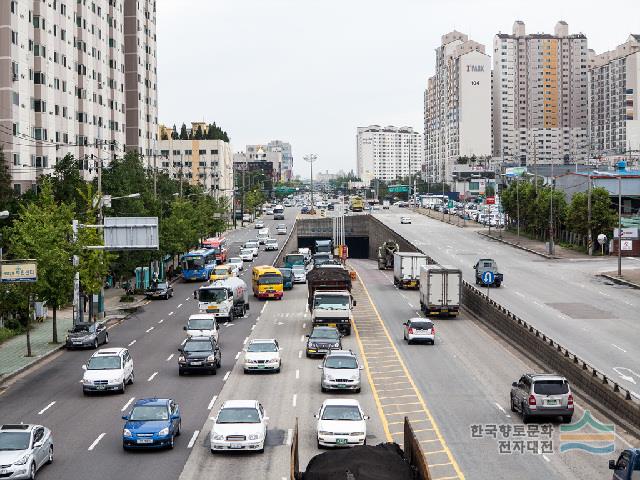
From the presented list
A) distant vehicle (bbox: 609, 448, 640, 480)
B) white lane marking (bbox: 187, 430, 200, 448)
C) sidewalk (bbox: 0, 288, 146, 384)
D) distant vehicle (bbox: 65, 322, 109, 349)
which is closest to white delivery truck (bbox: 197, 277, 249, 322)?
sidewalk (bbox: 0, 288, 146, 384)

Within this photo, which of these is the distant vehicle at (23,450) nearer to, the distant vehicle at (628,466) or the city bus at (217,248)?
the distant vehicle at (628,466)

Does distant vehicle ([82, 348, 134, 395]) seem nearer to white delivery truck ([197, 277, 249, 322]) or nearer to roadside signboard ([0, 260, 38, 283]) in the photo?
roadside signboard ([0, 260, 38, 283])

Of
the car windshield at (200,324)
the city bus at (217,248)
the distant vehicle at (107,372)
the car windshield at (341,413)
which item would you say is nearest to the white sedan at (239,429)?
the car windshield at (341,413)

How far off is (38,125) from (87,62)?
1917 cm

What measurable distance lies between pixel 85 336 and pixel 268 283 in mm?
24134

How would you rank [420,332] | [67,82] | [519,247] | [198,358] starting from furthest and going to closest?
[519,247], [67,82], [420,332], [198,358]

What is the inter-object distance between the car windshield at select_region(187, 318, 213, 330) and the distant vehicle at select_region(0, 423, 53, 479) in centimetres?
2458

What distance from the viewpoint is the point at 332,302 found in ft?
187

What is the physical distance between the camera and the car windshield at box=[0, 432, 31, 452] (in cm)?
2648

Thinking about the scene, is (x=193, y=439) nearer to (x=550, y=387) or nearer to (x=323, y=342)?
(x=550, y=387)

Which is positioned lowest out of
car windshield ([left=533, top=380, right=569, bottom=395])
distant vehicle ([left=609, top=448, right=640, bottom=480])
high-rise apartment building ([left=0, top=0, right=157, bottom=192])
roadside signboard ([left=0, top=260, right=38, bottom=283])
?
car windshield ([left=533, top=380, right=569, bottom=395])

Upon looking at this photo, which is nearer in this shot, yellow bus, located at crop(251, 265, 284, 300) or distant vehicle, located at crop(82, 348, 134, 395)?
distant vehicle, located at crop(82, 348, 134, 395)

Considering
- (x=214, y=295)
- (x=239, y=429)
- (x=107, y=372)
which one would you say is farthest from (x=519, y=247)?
(x=239, y=429)

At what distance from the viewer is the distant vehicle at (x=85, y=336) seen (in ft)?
174
